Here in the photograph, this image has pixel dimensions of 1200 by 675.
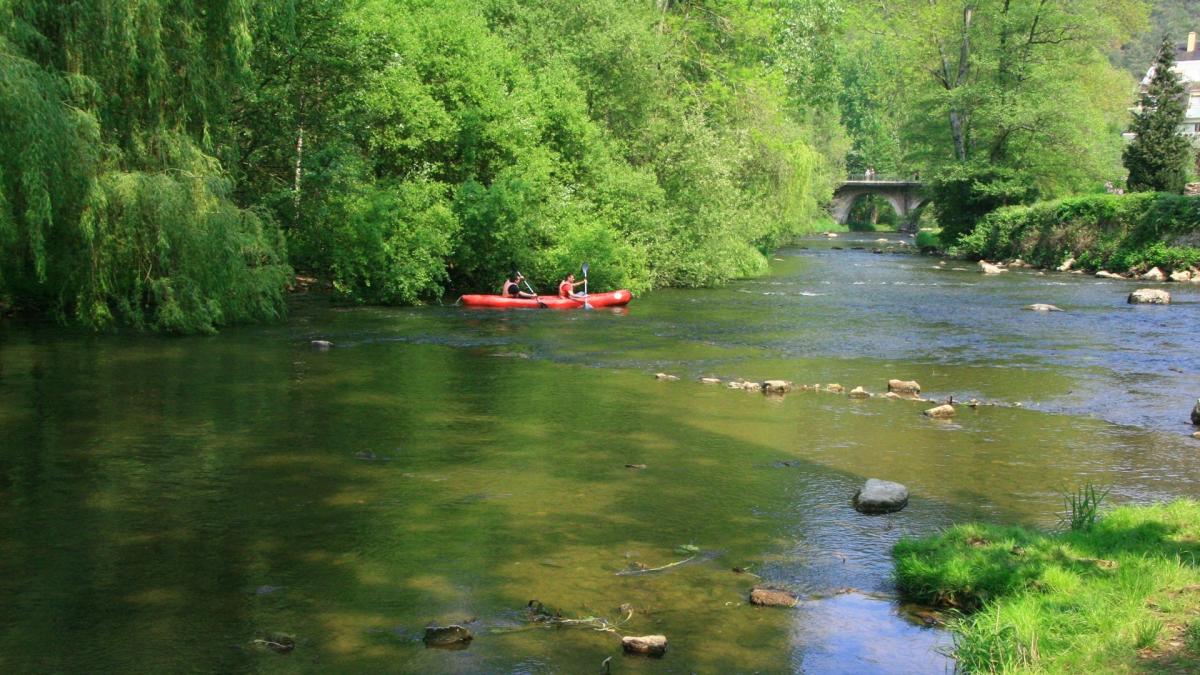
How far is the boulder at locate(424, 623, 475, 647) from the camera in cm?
712

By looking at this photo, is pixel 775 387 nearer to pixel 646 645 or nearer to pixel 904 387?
pixel 904 387

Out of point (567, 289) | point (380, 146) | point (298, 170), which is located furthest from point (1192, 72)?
point (298, 170)

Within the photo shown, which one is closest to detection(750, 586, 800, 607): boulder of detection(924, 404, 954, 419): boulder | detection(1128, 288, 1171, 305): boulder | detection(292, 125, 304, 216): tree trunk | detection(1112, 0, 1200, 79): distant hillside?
detection(924, 404, 954, 419): boulder

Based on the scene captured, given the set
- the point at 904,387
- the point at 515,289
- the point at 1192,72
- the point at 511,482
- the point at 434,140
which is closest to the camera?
the point at 511,482

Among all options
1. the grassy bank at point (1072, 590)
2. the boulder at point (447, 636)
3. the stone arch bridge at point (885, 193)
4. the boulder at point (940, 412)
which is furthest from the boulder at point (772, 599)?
Result: the stone arch bridge at point (885, 193)

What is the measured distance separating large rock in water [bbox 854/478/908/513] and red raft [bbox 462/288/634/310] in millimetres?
17853

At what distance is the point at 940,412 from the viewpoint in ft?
48.9

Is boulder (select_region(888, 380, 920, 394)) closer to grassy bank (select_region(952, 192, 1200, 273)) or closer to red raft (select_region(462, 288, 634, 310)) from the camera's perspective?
red raft (select_region(462, 288, 634, 310))

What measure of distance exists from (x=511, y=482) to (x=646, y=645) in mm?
4458

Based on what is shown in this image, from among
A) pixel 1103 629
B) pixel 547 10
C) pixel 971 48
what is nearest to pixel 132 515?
pixel 1103 629

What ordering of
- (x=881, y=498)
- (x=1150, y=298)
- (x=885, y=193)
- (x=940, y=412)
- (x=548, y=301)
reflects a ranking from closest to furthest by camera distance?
(x=881, y=498) < (x=940, y=412) < (x=548, y=301) < (x=1150, y=298) < (x=885, y=193)

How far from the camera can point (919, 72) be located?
5909 centimetres

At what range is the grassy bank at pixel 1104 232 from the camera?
40028mm

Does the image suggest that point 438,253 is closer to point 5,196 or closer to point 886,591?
point 5,196
